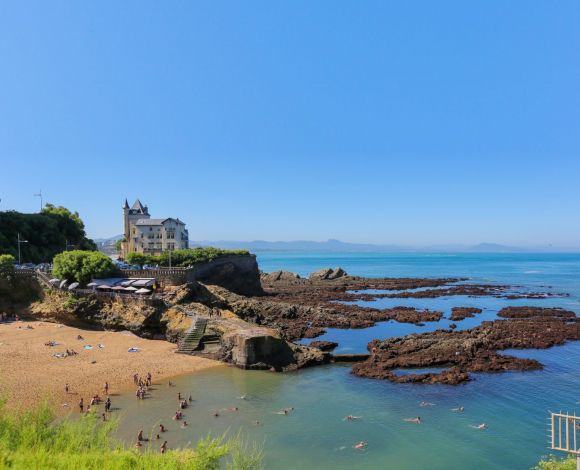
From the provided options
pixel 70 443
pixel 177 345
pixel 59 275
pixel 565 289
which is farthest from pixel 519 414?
pixel 565 289

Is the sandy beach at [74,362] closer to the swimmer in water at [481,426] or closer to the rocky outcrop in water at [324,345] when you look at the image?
the rocky outcrop in water at [324,345]

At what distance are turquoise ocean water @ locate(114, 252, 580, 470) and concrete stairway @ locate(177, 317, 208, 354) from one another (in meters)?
5.08

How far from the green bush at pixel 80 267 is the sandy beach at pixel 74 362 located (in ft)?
18.7

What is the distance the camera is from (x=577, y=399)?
88.8 ft

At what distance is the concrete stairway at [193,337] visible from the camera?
3755cm

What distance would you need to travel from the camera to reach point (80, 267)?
4700cm

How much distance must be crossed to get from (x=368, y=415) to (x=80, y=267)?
118 ft

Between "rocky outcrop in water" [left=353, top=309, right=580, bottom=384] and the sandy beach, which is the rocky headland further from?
the sandy beach

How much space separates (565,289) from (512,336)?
6120 centimetres

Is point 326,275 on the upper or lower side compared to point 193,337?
upper

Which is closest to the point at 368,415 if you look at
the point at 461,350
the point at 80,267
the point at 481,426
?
the point at 481,426


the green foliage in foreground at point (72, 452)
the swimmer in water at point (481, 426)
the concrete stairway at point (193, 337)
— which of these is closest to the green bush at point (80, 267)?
the concrete stairway at point (193, 337)

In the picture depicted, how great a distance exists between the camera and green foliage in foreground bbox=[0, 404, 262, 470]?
11.0 metres

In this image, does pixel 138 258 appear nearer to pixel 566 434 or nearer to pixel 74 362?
pixel 74 362
